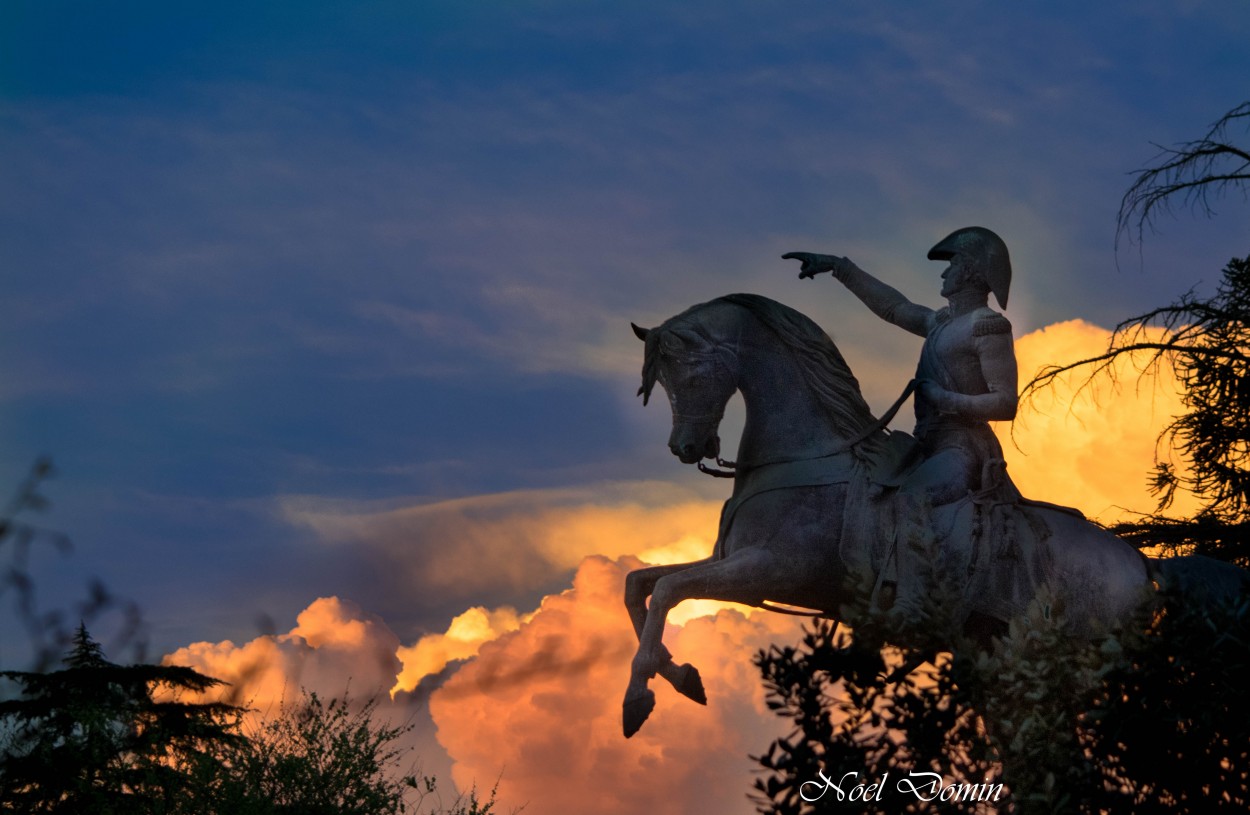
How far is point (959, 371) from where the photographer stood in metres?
9.49

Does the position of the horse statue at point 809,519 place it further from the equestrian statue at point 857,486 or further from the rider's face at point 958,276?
the rider's face at point 958,276

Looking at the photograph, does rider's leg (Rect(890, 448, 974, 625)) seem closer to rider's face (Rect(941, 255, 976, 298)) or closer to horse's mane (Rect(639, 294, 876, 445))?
horse's mane (Rect(639, 294, 876, 445))

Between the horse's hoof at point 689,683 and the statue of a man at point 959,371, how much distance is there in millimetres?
1354

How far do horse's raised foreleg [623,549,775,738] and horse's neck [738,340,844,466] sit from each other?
0.74 metres

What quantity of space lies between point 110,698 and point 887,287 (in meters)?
9.74

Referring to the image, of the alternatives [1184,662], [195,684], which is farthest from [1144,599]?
[195,684]

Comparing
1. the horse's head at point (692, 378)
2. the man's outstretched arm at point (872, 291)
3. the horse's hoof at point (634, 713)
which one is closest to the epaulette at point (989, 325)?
the man's outstretched arm at point (872, 291)

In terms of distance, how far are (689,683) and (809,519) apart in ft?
4.13

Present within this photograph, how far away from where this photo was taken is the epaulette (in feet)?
30.9

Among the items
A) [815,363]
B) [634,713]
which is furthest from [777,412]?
[634,713]

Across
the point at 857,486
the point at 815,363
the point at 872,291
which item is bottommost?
the point at 857,486

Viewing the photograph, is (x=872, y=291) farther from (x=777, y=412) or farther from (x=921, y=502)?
(x=921, y=502)

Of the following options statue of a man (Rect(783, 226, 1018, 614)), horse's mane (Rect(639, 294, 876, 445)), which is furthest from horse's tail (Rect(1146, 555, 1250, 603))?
horse's mane (Rect(639, 294, 876, 445))

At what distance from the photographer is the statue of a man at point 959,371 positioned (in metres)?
9.06
